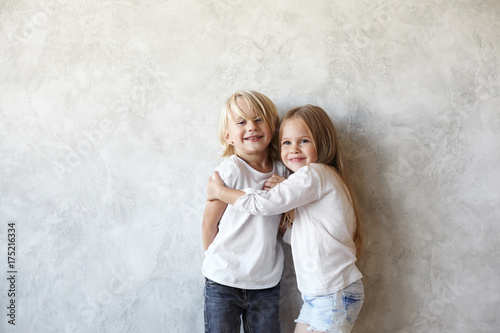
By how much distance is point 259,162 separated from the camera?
5.43 feet

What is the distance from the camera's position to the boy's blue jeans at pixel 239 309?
156cm

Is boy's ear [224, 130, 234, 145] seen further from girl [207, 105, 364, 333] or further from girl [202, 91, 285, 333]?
girl [207, 105, 364, 333]

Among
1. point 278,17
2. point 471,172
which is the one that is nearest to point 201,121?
point 278,17

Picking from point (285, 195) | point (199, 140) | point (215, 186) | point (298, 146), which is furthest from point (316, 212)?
point (199, 140)

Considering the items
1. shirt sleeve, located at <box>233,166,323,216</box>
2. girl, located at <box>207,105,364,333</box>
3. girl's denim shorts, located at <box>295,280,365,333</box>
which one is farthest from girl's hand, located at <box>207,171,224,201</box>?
girl's denim shorts, located at <box>295,280,365,333</box>

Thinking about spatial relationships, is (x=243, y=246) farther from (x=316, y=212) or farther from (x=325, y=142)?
(x=325, y=142)

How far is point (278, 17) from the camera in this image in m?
1.73

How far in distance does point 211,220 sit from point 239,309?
35 centimetres

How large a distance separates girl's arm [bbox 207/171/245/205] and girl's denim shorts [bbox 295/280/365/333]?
0.43 meters

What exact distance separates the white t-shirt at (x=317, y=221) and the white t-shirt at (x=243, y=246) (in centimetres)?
11

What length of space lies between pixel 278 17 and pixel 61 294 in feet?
4.80

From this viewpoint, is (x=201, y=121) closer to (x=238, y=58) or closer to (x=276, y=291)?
(x=238, y=58)

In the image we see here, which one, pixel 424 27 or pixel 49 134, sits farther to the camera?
pixel 49 134

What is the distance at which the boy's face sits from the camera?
1580mm
